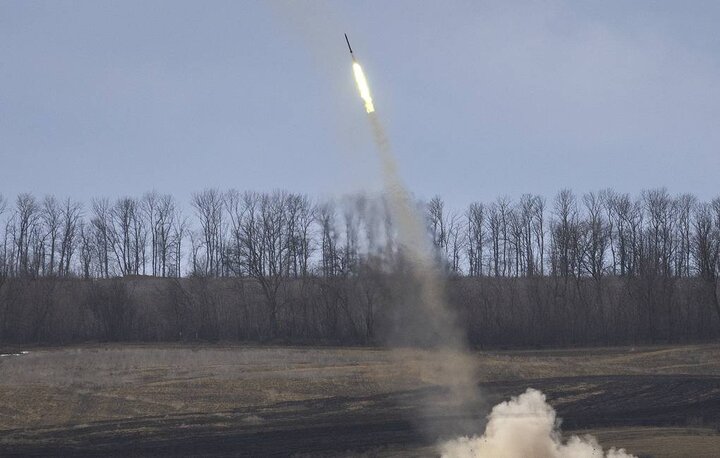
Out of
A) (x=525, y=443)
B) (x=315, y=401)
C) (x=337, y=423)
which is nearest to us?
(x=525, y=443)

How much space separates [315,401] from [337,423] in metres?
6.10

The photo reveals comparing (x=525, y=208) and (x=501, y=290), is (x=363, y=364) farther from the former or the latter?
(x=525, y=208)

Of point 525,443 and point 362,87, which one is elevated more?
point 362,87

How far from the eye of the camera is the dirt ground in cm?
3350

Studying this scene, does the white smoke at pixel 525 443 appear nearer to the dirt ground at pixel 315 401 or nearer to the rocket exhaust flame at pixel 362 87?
the dirt ground at pixel 315 401

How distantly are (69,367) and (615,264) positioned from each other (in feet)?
241

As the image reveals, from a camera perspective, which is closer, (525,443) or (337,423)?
(525,443)

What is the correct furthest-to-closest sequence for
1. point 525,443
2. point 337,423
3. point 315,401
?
1. point 315,401
2. point 337,423
3. point 525,443

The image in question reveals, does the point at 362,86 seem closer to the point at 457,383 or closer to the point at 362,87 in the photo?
the point at 362,87

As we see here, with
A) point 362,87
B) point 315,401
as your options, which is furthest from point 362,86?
point 315,401

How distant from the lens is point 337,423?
37.4 m

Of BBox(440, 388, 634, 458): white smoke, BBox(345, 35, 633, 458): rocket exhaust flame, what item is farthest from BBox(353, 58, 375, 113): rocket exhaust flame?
BBox(440, 388, 634, 458): white smoke

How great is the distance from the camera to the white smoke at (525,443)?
85.6 feet

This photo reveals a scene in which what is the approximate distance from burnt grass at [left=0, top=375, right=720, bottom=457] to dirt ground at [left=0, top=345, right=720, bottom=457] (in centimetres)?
6
